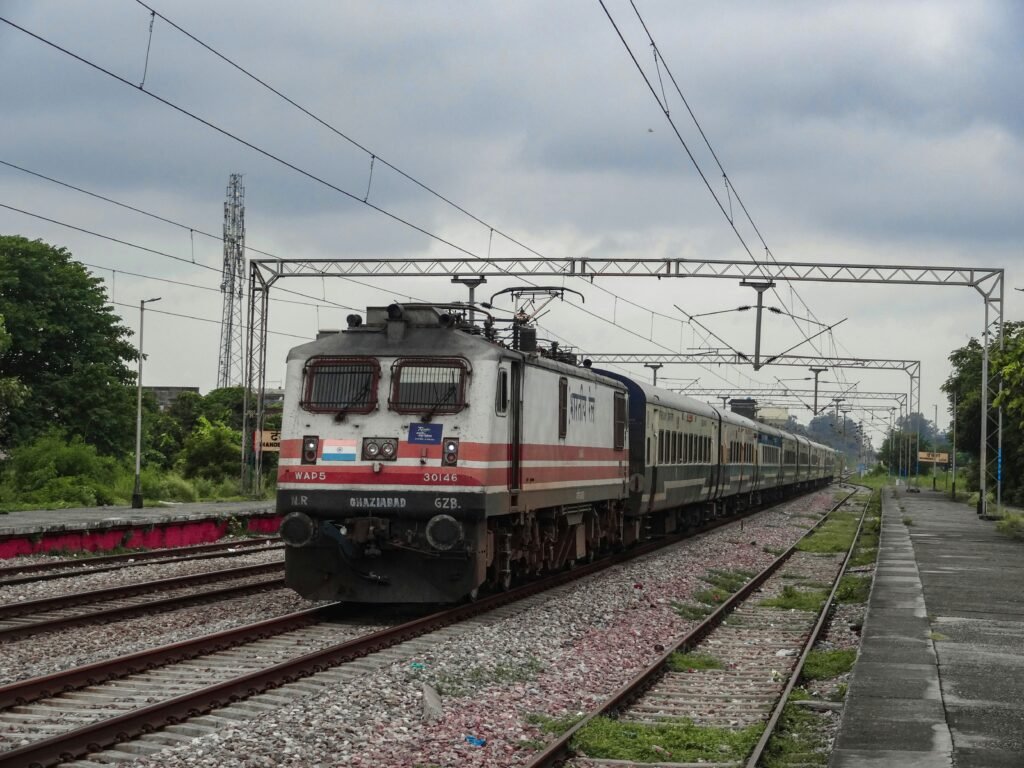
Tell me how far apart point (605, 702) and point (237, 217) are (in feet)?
288

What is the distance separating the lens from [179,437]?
82.4 meters

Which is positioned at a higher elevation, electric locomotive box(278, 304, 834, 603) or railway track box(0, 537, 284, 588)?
electric locomotive box(278, 304, 834, 603)

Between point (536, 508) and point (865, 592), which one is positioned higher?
point (536, 508)

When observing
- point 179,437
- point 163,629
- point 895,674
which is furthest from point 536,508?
point 179,437

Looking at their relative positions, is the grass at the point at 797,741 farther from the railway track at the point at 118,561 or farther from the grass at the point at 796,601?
the railway track at the point at 118,561

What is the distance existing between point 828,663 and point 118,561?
14694mm

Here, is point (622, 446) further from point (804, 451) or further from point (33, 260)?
point (804, 451)

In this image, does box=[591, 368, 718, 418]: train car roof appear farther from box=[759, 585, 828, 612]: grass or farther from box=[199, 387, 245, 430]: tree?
box=[199, 387, 245, 430]: tree

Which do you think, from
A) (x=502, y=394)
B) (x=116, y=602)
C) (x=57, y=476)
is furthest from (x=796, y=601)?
(x=57, y=476)

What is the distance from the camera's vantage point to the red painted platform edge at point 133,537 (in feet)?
78.9

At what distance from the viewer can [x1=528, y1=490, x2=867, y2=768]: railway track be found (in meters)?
9.37

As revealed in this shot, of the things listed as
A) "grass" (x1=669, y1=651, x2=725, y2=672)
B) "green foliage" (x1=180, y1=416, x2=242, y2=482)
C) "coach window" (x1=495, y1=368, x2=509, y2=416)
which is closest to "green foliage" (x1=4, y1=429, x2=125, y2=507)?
"green foliage" (x1=180, y1=416, x2=242, y2=482)

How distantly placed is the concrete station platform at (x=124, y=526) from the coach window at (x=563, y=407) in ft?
36.4

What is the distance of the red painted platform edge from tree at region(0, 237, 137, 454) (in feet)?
74.1
